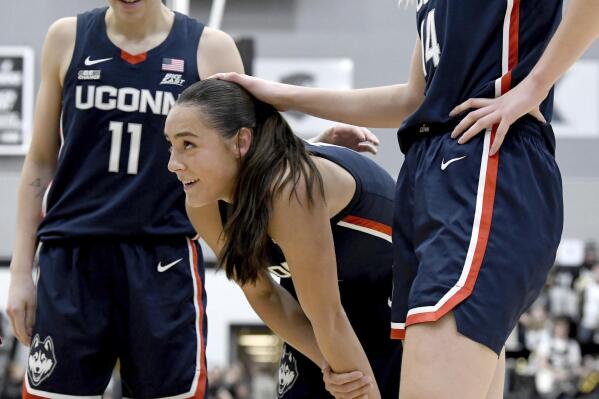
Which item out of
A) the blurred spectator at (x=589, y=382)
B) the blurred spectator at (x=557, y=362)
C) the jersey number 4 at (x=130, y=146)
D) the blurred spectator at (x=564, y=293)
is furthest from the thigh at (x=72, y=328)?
the blurred spectator at (x=564, y=293)

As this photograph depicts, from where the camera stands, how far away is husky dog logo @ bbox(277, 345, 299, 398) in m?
3.40

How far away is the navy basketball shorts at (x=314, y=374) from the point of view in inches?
131

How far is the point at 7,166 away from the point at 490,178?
1206 centimetres

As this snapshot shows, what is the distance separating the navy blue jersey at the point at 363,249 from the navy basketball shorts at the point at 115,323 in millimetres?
362

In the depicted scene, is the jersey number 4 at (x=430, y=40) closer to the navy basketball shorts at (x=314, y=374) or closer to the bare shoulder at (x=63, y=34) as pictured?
the navy basketball shorts at (x=314, y=374)

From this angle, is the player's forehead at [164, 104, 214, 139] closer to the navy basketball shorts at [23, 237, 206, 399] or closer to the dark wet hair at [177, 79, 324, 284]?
the dark wet hair at [177, 79, 324, 284]

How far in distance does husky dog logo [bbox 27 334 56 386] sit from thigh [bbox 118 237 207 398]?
22 cm

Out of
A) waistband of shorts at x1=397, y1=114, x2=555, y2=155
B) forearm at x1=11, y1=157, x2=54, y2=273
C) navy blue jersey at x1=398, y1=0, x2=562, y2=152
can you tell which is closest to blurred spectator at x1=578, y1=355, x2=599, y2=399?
forearm at x1=11, y1=157, x2=54, y2=273

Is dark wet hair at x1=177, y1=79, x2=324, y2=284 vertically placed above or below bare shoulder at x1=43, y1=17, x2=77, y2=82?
below

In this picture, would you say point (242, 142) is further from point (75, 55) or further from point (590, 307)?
point (590, 307)

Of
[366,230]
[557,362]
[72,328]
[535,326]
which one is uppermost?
[366,230]

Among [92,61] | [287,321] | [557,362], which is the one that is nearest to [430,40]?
[287,321]

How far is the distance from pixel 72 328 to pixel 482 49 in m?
1.56

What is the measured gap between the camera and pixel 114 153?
3.32 metres
